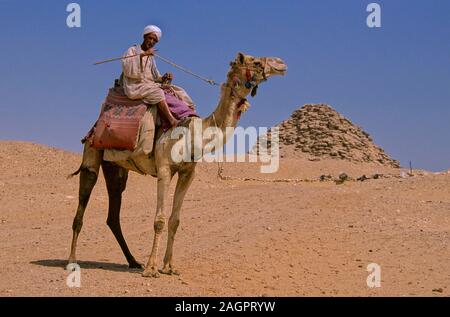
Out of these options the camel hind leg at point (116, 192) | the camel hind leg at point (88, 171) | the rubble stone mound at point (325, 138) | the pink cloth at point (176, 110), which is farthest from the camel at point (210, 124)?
the rubble stone mound at point (325, 138)

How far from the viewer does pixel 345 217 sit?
46.2 feet

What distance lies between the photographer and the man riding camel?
29.1 ft

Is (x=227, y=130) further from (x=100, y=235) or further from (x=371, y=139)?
(x=371, y=139)

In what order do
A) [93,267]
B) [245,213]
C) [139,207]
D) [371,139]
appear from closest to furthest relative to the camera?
[93,267]
[245,213]
[139,207]
[371,139]

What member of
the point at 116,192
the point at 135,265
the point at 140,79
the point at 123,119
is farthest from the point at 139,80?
the point at 135,265

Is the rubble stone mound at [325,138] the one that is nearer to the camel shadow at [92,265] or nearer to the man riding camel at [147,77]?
the camel shadow at [92,265]

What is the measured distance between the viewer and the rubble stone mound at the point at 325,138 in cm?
6512

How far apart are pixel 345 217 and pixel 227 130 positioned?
6045mm

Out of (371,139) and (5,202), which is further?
(371,139)

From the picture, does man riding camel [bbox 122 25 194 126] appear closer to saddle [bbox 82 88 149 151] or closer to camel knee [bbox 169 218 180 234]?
saddle [bbox 82 88 149 151]

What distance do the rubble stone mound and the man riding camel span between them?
53.4 m

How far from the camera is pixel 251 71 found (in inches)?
342

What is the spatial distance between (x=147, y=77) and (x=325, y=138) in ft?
195
